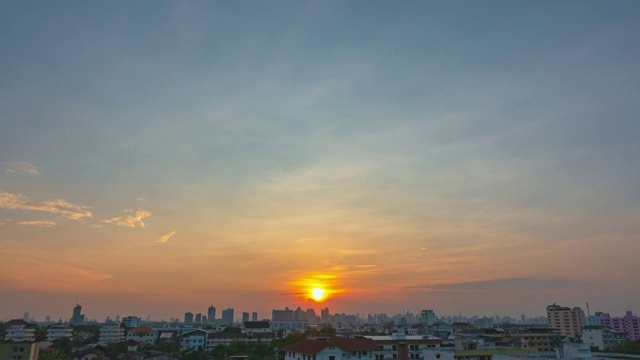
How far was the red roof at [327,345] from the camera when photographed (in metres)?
51.4

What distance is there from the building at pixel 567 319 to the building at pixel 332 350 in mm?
127926

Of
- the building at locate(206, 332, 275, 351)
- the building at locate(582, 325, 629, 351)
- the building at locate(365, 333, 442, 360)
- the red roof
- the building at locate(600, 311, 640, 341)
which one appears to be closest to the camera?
the red roof

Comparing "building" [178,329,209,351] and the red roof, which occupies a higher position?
the red roof

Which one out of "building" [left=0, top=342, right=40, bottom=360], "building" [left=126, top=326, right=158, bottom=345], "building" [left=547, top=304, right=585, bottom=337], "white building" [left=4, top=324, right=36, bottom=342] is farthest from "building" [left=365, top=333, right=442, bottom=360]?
"building" [left=547, top=304, right=585, bottom=337]

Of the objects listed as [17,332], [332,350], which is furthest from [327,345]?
[17,332]

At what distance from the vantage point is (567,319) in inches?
6275

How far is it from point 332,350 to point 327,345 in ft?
2.62

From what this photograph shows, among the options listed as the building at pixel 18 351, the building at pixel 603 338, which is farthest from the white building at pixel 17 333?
the building at pixel 603 338

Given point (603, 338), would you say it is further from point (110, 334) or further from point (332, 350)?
point (110, 334)

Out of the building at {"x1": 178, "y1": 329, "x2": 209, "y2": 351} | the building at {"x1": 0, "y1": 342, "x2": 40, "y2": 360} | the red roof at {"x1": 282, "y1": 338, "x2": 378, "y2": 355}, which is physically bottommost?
the building at {"x1": 178, "y1": 329, "x2": 209, "y2": 351}

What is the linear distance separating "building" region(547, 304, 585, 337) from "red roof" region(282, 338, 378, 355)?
127599 millimetres

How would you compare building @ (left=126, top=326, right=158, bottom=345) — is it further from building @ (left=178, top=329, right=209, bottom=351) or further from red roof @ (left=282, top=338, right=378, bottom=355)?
red roof @ (left=282, top=338, right=378, bottom=355)

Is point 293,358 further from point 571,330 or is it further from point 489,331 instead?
point 571,330

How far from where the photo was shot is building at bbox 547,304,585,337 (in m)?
156
